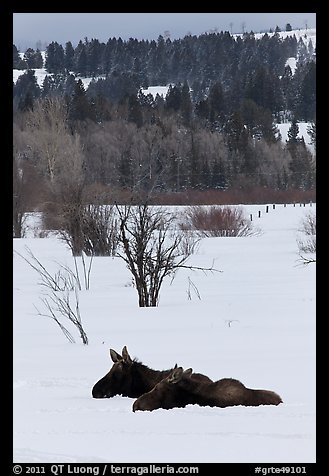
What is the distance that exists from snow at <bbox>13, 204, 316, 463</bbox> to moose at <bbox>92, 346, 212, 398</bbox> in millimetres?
87

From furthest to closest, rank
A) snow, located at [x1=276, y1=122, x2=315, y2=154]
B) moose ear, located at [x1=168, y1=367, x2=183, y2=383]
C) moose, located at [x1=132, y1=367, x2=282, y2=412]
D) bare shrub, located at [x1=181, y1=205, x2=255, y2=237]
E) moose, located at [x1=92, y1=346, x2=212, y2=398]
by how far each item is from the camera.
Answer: snow, located at [x1=276, y1=122, x2=315, y2=154]
bare shrub, located at [x1=181, y1=205, x2=255, y2=237]
moose, located at [x1=92, y1=346, x2=212, y2=398]
moose ear, located at [x1=168, y1=367, x2=183, y2=383]
moose, located at [x1=132, y1=367, x2=282, y2=412]

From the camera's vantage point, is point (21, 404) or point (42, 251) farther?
point (42, 251)

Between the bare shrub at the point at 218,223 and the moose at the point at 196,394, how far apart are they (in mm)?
24246

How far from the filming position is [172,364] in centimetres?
748

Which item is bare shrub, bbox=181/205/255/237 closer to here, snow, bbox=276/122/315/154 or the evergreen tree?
snow, bbox=276/122/315/154

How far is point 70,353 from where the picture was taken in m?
8.48

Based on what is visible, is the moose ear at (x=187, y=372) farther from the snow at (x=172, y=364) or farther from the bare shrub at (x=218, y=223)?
the bare shrub at (x=218, y=223)

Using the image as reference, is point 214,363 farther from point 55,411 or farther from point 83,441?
point 83,441

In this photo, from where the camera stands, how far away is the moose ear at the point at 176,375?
5.89 m

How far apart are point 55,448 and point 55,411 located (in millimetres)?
1025

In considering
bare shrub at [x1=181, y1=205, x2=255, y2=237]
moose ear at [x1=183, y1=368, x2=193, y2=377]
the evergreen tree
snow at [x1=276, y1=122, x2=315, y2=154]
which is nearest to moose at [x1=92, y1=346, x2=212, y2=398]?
moose ear at [x1=183, y1=368, x2=193, y2=377]

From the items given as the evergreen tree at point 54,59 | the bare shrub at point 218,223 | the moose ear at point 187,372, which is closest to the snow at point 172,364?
the moose ear at point 187,372

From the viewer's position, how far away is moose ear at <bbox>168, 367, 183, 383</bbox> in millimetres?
5895
